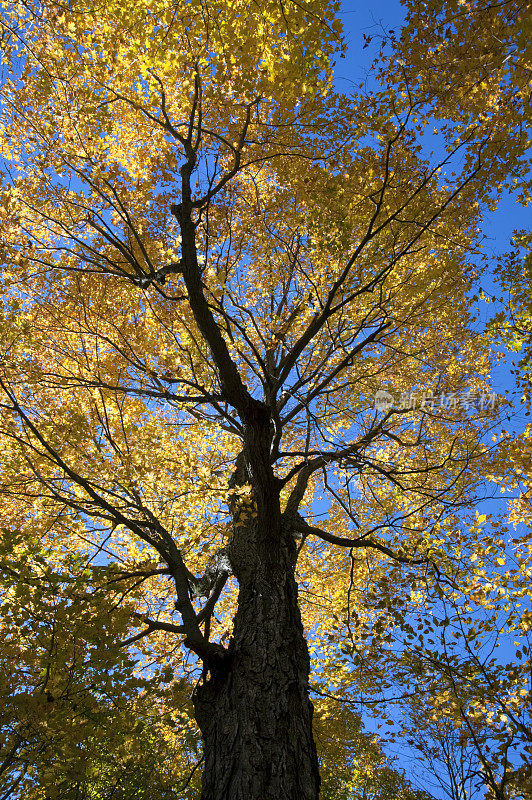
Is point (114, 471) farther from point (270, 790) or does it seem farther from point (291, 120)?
point (291, 120)

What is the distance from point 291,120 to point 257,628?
17.3 ft

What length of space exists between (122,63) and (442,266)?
4.48 meters

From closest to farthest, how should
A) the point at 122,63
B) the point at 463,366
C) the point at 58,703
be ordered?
the point at 58,703 < the point at 122,63 < the point at 463,366

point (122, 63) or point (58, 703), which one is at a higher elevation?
point (122, 63)

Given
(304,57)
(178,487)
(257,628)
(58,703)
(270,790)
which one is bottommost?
(270,790)

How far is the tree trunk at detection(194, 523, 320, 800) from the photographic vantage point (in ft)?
8.46

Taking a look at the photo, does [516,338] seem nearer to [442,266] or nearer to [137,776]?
[442,266]

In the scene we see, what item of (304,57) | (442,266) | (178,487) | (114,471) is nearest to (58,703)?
(114,471)

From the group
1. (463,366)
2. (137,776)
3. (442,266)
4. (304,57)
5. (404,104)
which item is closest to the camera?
(304,57)

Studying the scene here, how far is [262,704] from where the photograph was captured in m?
2.94

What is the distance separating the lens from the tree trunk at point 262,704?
2578mm

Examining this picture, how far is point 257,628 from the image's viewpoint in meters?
3.43

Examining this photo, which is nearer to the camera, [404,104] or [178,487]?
[404,104]

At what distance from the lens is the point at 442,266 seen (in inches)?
226
